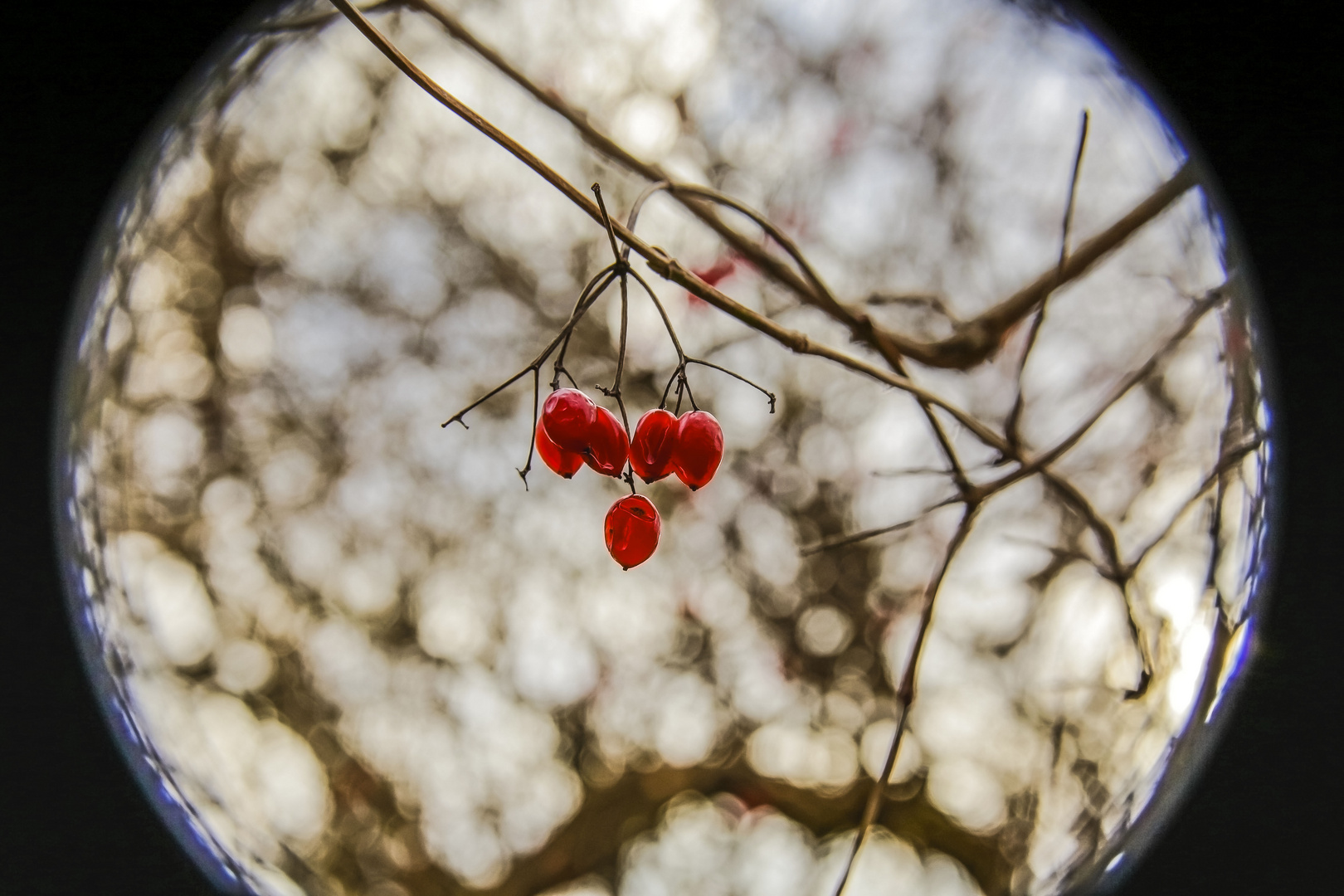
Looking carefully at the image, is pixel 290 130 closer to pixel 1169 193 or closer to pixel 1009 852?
pixel 1169 193

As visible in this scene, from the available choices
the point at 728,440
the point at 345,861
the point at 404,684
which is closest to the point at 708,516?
the point at 728,440

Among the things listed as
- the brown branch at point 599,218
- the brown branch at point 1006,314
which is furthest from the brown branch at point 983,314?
the brown branch at point 599,218

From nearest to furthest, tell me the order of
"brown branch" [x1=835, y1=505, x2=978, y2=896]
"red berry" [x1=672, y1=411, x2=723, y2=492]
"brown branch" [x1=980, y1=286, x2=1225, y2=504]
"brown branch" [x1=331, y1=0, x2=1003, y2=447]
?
"brown branch" [x1=331, y1=0, x2=1003, y2=447], "red berry" [x1=672, y1=411, x2=723, y2=492], "brown branch" [x1=835, y1=505, x2=978, y2=896], "brown branch" [x1=980, y1=286, x2=1225, y2=504]

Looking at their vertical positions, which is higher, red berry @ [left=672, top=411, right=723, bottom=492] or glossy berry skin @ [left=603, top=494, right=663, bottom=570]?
red berry @ [left=672, top=411, right=723, bottom=492]

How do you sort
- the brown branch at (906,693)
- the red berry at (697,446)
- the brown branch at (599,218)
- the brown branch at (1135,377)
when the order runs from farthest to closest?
the brown branch at (1135,377) → the brown branch at (906,693) → the red berry at (697,446) → the brown branch at (599,218)

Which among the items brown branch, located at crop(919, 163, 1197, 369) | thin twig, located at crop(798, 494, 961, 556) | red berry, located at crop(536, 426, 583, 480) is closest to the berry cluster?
red berry, located at crop(536, 426, 583, 480)

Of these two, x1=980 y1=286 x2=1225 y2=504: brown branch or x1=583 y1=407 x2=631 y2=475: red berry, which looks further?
x1=980 y1=286 x2=1225 y2=504: brown branch

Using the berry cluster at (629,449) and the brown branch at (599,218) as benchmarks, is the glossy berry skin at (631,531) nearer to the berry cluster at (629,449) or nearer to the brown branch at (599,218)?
the berry cluster at (629,449)

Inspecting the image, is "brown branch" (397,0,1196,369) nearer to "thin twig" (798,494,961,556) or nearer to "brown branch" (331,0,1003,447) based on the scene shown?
"thin twig" (798,494,961,556)
